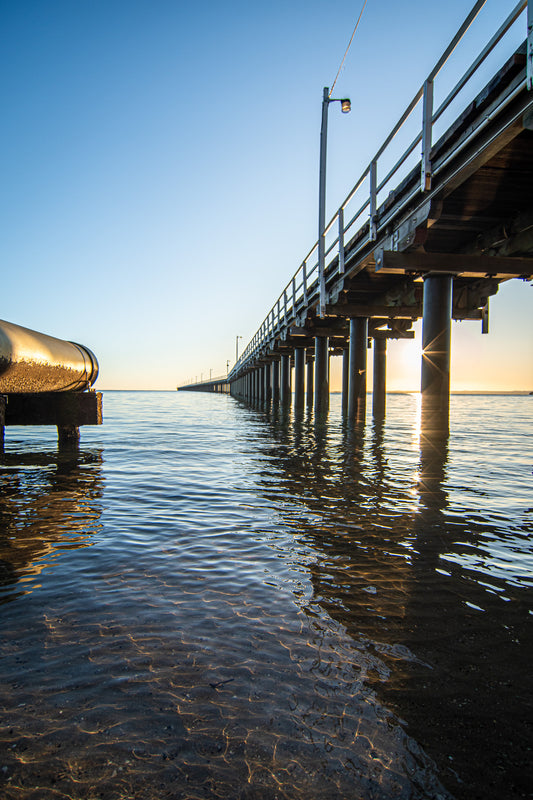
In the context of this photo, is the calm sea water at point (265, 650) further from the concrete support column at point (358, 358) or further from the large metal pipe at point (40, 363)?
the concrete support column at point (358, 358)

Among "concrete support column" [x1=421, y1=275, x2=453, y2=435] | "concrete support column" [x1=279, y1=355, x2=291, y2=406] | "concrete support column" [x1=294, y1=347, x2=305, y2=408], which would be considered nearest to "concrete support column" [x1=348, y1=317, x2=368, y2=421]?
"concrete support column" [x1=421, y1=275, x2=453, y2=435]

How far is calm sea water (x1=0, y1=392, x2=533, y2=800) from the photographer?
72.2 inches

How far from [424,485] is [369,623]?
193 inches

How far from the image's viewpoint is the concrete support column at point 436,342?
42.8 ft

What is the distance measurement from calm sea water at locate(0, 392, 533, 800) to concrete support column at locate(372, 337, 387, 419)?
2210 cm

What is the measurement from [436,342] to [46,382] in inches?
369

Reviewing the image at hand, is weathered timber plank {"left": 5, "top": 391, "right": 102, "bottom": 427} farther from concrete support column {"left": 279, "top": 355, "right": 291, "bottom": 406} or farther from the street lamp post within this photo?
concrete support column {"left": 279, "top": 355, "right": 291, "bottom": 406}

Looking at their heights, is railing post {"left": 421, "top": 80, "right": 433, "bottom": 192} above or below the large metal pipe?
above

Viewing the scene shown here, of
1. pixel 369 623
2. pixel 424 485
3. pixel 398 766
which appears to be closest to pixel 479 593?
pixel 369 623

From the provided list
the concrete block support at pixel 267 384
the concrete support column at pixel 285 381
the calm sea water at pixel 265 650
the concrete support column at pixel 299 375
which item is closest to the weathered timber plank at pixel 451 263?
the calm sea water at pixel 265 650

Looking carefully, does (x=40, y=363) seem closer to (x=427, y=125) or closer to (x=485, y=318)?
(x=427, y=125)

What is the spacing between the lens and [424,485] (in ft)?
24.8

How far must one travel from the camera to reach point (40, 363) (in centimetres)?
840

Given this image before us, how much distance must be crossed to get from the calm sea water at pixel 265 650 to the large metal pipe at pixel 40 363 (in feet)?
7.96
